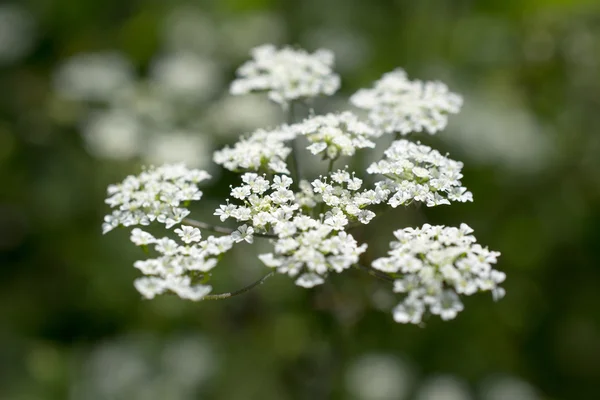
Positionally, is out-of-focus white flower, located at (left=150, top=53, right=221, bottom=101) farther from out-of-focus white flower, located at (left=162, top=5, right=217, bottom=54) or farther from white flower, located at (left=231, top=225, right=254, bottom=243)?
white flower, located at (left=231, top=225, right=254, bottom=243)

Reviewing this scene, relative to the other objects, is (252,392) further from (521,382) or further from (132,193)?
(132,193)

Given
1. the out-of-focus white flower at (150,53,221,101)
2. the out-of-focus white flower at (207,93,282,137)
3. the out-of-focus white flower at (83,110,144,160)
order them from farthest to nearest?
the out-of-focus white flower at (150,53,221,101) < the out-of-focus white flower at (207,93,282,137) < the out-of-focus white flower at (83,110,144,160)

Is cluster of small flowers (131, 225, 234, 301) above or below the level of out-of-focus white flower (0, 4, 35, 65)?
above

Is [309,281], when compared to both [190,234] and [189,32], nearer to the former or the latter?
[190,234]

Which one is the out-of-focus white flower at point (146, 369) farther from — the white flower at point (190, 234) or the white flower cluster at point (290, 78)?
the white flower at point (190, 234)

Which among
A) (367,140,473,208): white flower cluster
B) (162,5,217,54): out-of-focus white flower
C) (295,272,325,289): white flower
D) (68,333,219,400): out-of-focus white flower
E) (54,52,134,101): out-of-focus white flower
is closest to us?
(295,272,325,289): white flower

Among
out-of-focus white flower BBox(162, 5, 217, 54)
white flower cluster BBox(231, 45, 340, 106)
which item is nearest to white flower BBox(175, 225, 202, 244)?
white flower cluster BBox(231, 45, 340, 106)

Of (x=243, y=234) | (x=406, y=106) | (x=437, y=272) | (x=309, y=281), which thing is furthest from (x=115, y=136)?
(x=437, y=272)
